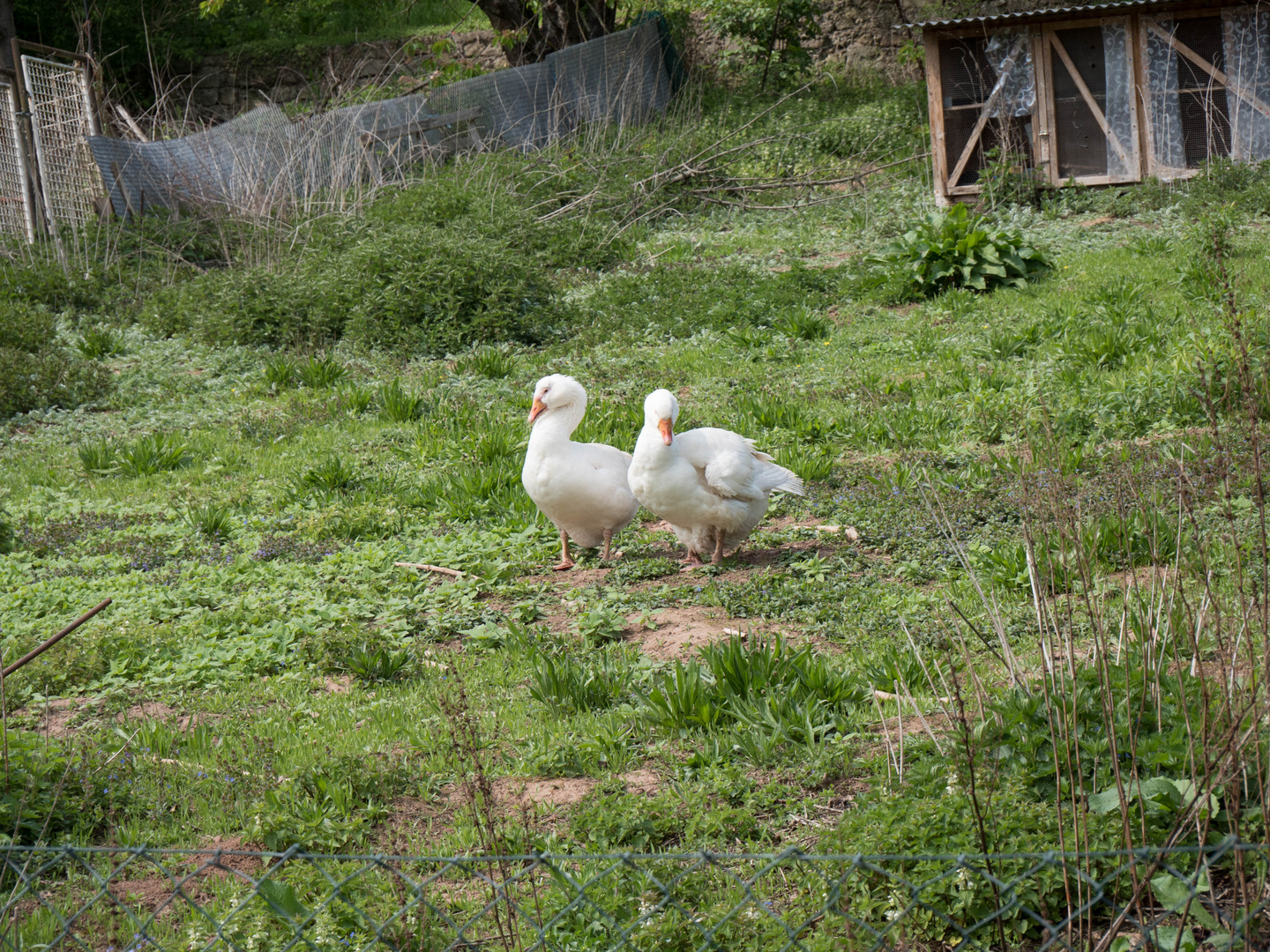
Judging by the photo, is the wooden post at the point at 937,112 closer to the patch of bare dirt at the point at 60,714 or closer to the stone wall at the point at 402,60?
the stone wall at the point at 402,60

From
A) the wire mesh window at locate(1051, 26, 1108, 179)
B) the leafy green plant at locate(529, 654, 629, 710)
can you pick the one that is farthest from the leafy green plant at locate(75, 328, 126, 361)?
the wire mesh window at locate(1051, 26, 1108, 179)

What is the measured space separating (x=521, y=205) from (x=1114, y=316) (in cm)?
858

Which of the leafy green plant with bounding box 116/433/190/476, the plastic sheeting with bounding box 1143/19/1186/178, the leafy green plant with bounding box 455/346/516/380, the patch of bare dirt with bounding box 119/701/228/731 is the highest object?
the plastic sheeting with bounding box 1143/19/1186/178

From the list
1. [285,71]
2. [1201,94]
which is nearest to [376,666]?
[1201,94]

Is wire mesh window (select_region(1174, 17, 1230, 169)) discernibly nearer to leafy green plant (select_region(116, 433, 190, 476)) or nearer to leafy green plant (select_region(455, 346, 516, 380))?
leafy green plant (select_region(455, 346, 516, 380))

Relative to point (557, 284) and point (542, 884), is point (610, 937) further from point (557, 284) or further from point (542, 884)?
point (557, 284)

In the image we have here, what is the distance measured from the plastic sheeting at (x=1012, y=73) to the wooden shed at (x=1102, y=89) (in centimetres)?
1

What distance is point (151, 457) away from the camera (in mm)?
8273

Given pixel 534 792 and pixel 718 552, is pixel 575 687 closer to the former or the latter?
pixel 534 792

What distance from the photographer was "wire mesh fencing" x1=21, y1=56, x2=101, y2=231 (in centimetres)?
1510

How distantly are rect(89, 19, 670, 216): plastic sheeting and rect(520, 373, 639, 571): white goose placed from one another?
32.0 feet

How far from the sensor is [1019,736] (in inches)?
124

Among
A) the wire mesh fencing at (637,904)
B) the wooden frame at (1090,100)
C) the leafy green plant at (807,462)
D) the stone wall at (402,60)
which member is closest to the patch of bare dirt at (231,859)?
the wire mesh fencing at (637,904)

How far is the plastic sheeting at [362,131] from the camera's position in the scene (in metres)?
15.3
